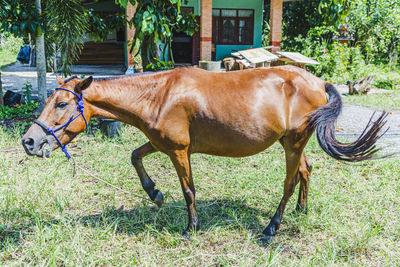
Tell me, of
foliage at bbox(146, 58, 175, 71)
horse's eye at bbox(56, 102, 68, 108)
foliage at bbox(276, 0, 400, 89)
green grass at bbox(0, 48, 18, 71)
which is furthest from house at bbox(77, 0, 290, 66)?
horse's eye at bbox(56, 102, 68, 108)

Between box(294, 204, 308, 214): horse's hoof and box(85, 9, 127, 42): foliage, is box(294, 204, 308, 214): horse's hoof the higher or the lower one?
the lower one

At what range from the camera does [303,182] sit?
12.9ft

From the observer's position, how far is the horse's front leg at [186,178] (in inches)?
135

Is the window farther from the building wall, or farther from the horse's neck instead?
the horse's neck

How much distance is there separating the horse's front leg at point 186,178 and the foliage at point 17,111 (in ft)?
19.8

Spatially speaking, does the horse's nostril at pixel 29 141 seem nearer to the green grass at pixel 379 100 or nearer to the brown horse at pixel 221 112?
the brown horse at pixel 221 112

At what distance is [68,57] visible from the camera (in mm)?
7383

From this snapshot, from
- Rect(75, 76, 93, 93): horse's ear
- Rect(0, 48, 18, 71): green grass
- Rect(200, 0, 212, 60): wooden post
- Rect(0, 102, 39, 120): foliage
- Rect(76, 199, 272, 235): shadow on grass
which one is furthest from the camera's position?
Rect(0, 48, 18, 71): green grass

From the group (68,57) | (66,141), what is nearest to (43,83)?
(68,57)

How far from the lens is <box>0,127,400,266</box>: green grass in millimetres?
3174

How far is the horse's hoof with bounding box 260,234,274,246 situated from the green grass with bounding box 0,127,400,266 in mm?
63

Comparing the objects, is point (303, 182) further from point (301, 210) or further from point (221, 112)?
point (221, 112)

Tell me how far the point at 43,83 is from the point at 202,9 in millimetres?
8945

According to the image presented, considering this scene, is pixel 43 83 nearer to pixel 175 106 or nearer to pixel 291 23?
pixel 175 106
